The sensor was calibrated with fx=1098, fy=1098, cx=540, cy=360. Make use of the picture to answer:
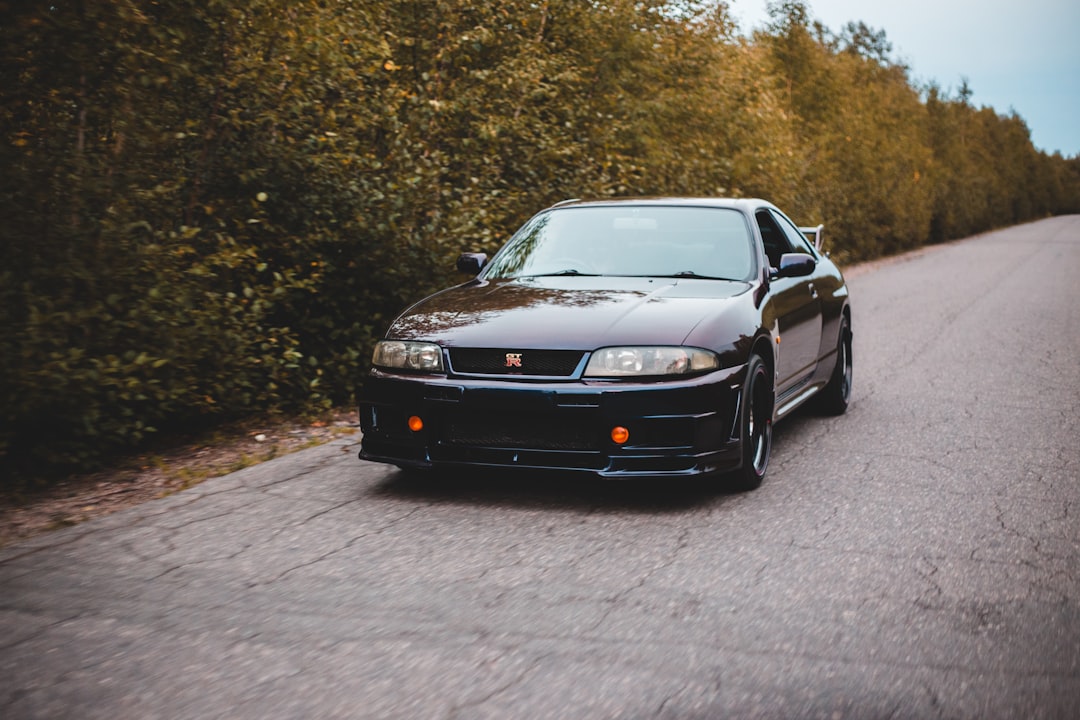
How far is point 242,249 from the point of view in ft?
22.4

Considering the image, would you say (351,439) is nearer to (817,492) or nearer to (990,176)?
(817,492)

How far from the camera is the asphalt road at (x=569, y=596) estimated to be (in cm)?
293

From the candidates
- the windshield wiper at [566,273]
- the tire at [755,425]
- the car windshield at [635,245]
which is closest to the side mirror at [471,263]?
the car windshield at [635,245]

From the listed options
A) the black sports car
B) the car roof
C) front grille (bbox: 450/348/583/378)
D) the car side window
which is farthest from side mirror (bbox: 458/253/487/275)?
the car side window

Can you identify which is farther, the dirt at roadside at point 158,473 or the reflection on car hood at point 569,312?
the dirt at roadside at point 158,473

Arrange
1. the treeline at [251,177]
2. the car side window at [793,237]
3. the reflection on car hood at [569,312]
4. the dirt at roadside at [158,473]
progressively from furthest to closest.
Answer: the car side window at [793,237], the treeline at [251,177], the dirt at roadside at [158,473], the reflection on car hood at [569,312]

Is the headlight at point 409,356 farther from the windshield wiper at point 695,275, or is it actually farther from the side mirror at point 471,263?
the windshield wiper at point 695,275

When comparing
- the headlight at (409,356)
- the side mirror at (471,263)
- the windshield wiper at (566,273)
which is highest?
the side mirror at (471,263)

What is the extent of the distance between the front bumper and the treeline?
166cm

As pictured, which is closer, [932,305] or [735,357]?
[735,357]

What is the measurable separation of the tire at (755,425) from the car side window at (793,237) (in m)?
1.86

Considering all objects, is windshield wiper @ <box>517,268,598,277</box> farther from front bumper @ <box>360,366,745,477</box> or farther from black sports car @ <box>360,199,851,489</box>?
front bumper @ <box>360,366,745,477</box>

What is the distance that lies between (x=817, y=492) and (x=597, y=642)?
234 centimetres

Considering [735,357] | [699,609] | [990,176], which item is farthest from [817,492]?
[990,176]
